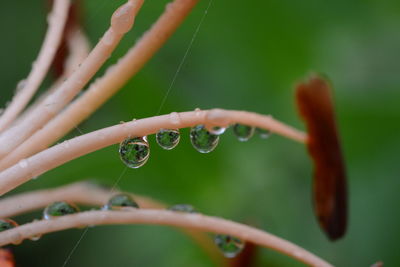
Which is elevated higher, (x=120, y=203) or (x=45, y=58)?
(x=45, y=58)

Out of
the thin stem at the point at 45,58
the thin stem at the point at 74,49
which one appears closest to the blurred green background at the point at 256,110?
the thin stem at the point at 74,49

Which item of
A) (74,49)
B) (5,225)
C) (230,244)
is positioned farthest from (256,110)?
(5,225)

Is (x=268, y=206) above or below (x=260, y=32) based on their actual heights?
below

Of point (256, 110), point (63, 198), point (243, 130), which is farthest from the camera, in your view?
point (256, 110)

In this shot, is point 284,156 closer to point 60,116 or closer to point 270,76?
point 270,76

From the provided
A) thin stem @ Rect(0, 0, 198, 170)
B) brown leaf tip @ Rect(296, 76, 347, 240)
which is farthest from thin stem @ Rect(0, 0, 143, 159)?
brown leaf tip @ Rect(296, 76, 347, 240)

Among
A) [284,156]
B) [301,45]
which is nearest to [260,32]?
[301,45]

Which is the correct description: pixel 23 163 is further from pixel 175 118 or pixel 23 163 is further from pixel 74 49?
pixel 74 49
